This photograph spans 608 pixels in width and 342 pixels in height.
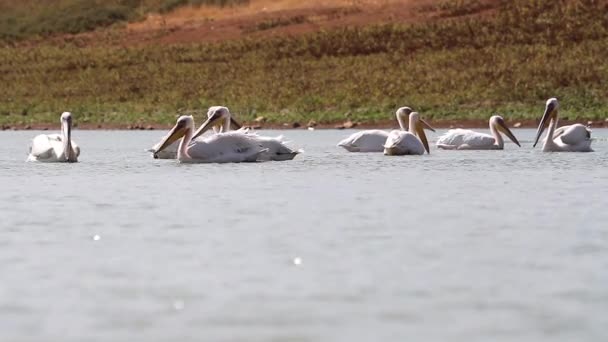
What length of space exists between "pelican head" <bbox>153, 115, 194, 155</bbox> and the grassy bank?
1775 centimetres

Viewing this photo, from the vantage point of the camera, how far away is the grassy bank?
3828 cm

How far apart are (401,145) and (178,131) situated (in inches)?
95.9

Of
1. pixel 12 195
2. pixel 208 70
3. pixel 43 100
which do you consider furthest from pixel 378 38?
pixel 12 195

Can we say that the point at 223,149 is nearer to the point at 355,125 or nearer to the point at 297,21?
the point at 355,125

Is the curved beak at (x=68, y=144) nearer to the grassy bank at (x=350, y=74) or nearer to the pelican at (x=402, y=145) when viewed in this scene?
the pelican at (x=402, y=145)

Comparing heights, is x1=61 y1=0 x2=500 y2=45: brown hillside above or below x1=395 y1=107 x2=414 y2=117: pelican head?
below

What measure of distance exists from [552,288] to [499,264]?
0.71 metres

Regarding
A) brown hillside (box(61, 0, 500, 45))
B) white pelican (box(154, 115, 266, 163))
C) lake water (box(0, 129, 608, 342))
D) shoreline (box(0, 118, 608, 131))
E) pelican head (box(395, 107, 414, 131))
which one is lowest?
brown hillside (box(61, 0, 500, 45))

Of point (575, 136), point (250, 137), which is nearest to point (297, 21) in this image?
point (575, 136)

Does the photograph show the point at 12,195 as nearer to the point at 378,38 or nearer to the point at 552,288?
the point at 552,288

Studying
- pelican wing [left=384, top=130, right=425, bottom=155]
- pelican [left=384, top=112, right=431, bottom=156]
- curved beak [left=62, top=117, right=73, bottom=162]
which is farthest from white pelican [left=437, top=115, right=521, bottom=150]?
curved beak [left=62, top=117, right=73, bottom=162]

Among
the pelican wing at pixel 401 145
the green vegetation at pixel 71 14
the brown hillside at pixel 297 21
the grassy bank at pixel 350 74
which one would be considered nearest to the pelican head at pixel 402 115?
the pelican wing at pixel 401 145

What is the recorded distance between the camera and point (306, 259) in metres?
6.51

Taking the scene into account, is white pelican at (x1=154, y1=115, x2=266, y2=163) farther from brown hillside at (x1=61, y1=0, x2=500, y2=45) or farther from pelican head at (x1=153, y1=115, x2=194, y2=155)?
brown hillside at (x1=61, y1=0, x2=500, y2=45)
